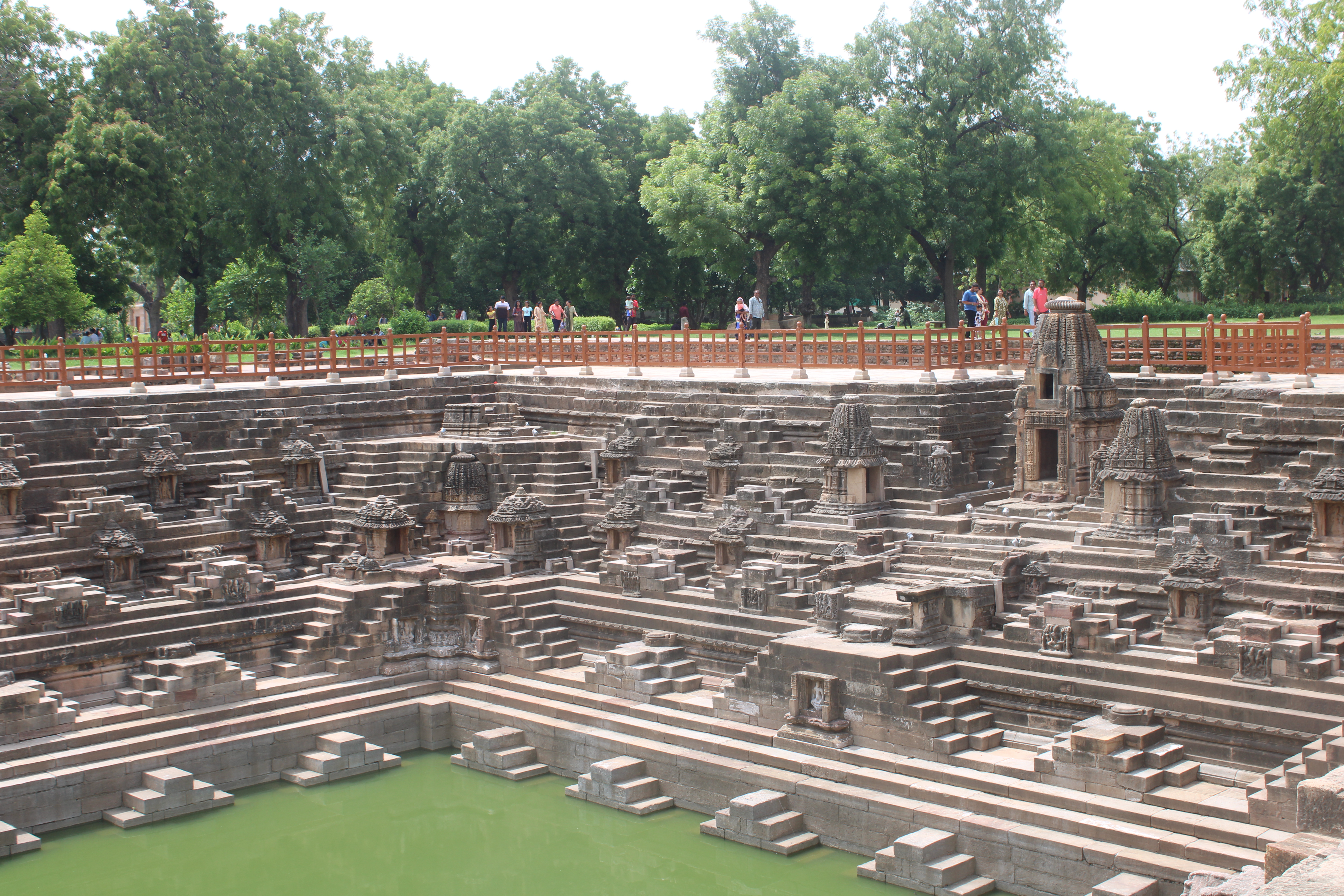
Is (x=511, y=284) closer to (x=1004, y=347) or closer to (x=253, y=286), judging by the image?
(x=253, y=286)

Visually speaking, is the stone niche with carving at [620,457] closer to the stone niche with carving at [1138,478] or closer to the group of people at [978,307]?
the group of people at [978,307]

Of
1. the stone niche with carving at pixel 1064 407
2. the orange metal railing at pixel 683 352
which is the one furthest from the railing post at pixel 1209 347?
the stone niche with carving at pixel 1064 407

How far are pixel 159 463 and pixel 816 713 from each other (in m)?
12.3

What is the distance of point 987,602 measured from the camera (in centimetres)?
1773

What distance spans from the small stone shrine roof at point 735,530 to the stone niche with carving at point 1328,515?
8.12m

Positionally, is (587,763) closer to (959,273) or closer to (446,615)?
(446,615)

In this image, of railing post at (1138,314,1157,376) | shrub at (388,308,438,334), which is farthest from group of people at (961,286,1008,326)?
shrub at (388,308,438,334)

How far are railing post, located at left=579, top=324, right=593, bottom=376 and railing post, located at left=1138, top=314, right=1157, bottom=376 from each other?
11260 millimetres

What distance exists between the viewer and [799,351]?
26.1 metres

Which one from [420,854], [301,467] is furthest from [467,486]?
[420,854]

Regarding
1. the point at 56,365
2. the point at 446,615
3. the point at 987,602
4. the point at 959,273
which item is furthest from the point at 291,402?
the point at 959,273

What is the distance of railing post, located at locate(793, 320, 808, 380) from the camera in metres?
25.5

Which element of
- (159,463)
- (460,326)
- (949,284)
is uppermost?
(949,284)

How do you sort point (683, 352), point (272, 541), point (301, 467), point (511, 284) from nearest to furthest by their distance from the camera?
1. point (272, 541)
2. point (301, 467)
3. point (683, 352)
4. point (511, 284)
